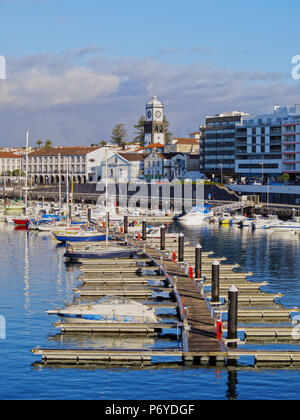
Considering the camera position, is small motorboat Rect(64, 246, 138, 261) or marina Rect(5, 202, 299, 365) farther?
small motorboat Rect(64, 246, 138, 261)

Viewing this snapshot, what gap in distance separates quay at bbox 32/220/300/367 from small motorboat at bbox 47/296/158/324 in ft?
2.14

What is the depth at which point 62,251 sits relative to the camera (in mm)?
82625

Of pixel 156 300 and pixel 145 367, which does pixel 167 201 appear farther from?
pixel 145 367

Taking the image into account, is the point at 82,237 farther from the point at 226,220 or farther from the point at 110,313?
the point at 226,220

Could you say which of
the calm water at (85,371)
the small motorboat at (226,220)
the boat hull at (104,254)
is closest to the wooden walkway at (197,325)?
the calm water at (85,371)

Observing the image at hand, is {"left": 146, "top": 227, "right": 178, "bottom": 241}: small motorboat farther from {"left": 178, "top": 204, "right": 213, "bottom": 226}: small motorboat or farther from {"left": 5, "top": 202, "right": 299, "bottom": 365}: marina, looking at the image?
{"left": 178, "top": 204, "right": 213, "bottom": 226}: small motorboat

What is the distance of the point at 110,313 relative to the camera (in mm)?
42344

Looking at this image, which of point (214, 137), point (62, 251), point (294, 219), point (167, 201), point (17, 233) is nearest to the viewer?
point (62, 251)

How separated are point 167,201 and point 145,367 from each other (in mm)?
121685

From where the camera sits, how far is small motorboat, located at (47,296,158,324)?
138 feet

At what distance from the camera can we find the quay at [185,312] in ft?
→ 117

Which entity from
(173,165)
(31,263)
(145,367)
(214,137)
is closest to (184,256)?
(31,263)

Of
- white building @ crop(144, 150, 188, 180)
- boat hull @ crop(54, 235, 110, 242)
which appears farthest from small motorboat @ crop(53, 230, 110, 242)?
white building @ crop(144, 150, 188, 180)

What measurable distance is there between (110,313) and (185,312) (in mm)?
4695
